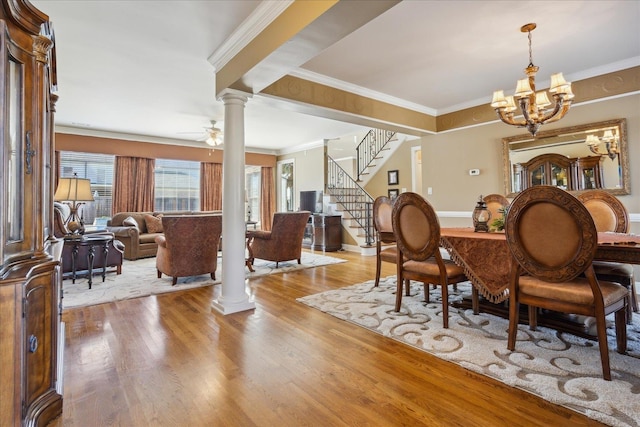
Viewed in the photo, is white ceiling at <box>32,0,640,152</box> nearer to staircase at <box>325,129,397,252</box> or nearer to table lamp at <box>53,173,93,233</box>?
table lamp at <box>53,173,93,233</box>

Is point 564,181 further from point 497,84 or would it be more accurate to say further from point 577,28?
point 577,28

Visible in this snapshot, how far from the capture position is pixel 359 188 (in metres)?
7.86

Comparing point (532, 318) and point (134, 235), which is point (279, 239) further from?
point (532, 318)

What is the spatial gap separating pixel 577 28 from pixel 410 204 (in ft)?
7.39

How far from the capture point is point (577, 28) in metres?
2.85

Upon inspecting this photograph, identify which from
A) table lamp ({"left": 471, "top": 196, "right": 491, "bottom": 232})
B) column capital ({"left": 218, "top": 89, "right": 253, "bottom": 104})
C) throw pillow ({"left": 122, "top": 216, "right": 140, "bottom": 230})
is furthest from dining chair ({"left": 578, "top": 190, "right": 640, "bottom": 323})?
throw pillow ({"left": 122, "top": 216, "right": 140, "bottom": 230})

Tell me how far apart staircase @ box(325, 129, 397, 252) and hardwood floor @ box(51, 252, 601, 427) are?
14.3ft

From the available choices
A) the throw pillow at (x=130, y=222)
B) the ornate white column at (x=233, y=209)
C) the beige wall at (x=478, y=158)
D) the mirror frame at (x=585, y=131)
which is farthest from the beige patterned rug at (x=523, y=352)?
the throw pillow at (x=130, y=222)

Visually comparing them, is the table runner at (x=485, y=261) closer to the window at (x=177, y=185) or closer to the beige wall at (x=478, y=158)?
the beige wall at (x=478, y=158)

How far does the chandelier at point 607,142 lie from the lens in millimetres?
3674

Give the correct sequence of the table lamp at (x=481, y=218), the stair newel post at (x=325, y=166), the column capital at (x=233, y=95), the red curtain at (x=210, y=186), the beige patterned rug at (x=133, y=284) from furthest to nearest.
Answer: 1. the red curtain at (x=210, y=186)
2. the stair newel post at (x=325, y=166)
3. the beige patterned rug at (x=133, y=284)
4. the column capital at (x=233, y=95)
5. the table lamp at (x=481, y=218)

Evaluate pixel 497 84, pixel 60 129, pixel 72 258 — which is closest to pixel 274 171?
pixel 60 129

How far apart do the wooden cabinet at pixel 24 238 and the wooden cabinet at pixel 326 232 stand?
5.77 metres

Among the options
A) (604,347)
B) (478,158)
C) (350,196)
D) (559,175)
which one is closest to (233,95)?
(604,347)
